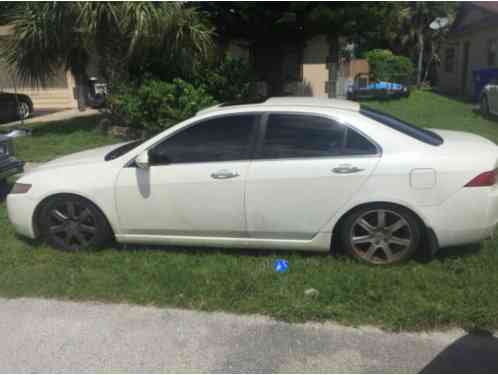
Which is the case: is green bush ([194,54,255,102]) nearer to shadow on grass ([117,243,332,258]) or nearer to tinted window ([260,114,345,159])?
shadow on grass ([117,243,332,258])

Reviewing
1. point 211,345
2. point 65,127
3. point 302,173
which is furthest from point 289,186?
point 65,127

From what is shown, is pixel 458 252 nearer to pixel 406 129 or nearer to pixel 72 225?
pixel 406 129

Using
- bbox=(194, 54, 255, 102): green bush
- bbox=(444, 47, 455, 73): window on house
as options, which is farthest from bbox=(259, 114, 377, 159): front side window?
bbox=(444, 47, 455, 73): window on house

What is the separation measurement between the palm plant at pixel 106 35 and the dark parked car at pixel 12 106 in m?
4.36

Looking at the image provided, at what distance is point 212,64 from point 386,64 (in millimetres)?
14074

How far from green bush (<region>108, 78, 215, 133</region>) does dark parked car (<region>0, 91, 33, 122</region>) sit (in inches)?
257

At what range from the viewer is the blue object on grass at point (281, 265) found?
4.06 meters

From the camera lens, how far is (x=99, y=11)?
31.2 ft

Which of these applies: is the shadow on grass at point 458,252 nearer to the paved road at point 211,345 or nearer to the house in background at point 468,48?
the paved road at point 211,345

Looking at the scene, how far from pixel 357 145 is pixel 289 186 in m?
0.67

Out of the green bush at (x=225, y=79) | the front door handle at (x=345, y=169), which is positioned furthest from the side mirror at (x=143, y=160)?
the green bush at (x=225, y=79)

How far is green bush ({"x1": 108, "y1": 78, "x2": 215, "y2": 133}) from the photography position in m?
10.1

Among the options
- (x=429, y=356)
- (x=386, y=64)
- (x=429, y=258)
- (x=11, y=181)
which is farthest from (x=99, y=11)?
(x=386, y=64)

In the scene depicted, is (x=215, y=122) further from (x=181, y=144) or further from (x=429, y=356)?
(x=429, y=356)
